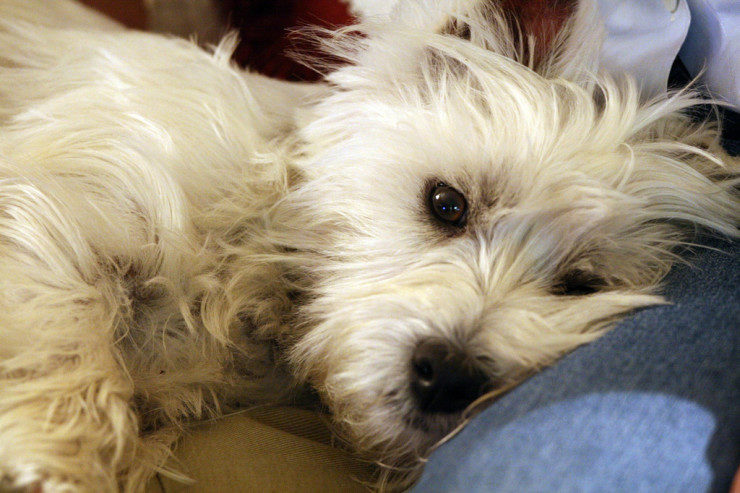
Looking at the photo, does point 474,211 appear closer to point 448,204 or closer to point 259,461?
point 448,204

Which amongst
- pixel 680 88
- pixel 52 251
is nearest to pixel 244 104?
pixel 52 251

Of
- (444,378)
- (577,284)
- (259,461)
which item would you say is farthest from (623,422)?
(259,461)

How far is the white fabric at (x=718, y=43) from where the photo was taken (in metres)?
1.23

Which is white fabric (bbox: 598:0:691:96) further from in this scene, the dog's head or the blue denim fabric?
the blue denim fabric

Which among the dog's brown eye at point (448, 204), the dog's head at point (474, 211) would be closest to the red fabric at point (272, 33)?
the dog's head at point (474, 211)

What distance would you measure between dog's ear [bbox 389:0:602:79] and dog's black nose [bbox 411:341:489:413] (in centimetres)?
65

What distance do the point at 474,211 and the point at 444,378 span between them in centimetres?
36

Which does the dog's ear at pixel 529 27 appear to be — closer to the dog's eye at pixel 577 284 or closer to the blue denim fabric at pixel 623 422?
the dog's eye at pixel 577 284

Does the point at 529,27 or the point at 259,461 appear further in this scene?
the point at 529,27

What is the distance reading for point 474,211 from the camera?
1173 millimetres

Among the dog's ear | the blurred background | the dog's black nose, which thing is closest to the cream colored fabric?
the dog's black nose

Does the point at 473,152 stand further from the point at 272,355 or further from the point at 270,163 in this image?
the point at 272,355

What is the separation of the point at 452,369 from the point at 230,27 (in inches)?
69.2

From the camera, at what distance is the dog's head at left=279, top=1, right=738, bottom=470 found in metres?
1.01
